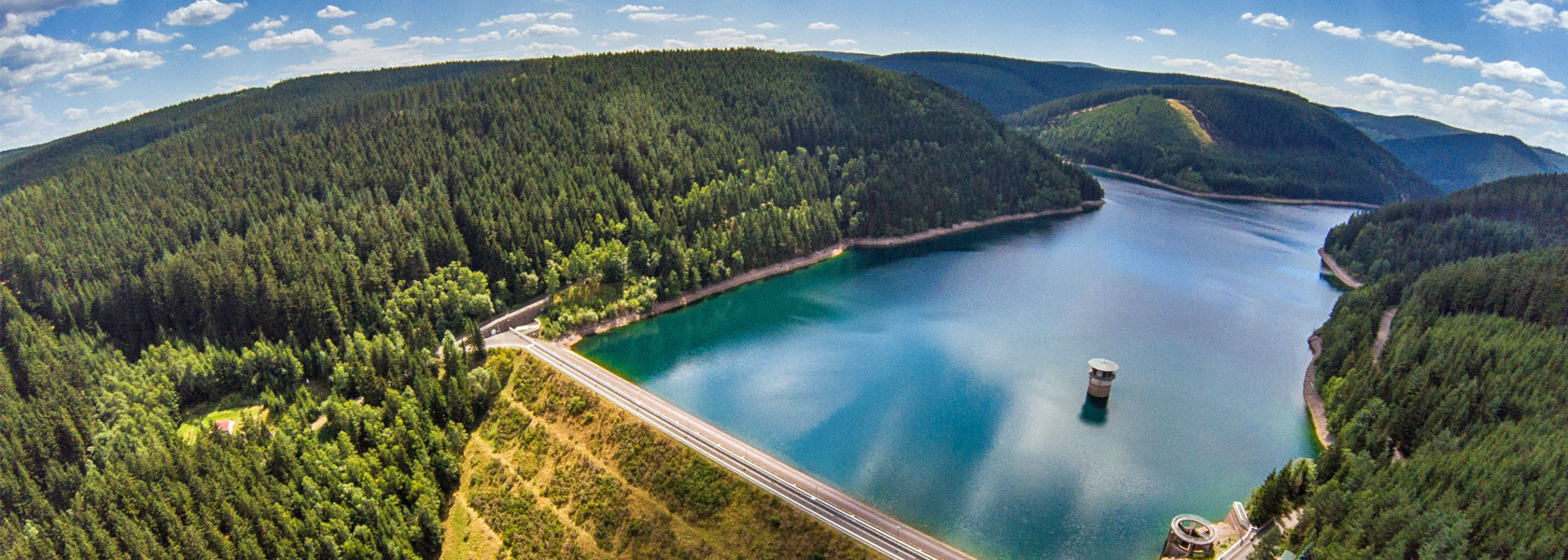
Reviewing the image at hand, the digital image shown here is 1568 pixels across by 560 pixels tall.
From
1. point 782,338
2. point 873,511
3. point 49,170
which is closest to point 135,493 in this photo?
point 873,511

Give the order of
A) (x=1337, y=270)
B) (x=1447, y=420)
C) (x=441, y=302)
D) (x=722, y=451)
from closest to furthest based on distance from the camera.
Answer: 1. (x=1447, y=420)
2. (x=722, y=451)
3. (x=441, y=302)
4. (x=1337, y=270)

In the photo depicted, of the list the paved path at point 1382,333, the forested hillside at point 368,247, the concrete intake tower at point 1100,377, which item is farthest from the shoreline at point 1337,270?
the concrete intake tower at point 1100,377

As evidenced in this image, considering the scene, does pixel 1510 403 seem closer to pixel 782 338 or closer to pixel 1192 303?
pixel 1192 303

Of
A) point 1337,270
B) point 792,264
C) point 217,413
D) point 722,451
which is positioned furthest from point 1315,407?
point 217,413

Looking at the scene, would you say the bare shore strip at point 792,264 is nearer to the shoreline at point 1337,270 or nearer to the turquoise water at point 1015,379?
the turquoise water at point 1015,379

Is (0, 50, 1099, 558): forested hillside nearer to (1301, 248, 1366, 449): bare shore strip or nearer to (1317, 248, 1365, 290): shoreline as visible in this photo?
(1317, 248, 1365, 290): shoreline

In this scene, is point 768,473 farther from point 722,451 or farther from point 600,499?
point 600,499
